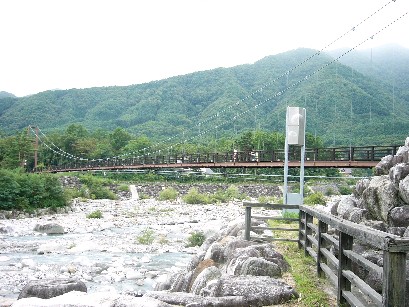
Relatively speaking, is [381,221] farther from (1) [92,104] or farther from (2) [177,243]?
(1) [92,104]

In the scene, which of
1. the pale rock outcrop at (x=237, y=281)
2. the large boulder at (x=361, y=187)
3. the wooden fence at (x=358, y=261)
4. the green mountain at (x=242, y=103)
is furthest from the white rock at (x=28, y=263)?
the green mountain at (x=242, y=103)

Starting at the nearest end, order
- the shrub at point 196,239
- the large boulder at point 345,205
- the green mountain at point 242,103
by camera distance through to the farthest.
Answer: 1. the large boulder at point 345,205
2. the shrub at point 196,239
3. the green mountain at point 242,103

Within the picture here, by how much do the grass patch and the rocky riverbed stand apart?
2689 millimetres

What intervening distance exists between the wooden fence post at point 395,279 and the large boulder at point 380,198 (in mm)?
3066

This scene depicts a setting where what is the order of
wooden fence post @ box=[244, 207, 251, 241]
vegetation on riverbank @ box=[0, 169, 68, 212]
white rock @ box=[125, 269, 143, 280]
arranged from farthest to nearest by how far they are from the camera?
1. vegetation on riverbank @ box=[0, 169, 68, 212]
2. white rock @ box=[125, 269, 143, 280]
3. wooden fence post @ box=[244, 207, 251, 241]

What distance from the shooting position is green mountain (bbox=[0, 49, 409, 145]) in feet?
196

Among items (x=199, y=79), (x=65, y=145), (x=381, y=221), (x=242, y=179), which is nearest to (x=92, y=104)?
(x=199, y=79)

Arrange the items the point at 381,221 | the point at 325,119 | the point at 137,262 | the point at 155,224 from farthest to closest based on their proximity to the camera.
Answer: the point at 325,119 < the point at 155,224 < the point at 137,262 < the point at 381,221

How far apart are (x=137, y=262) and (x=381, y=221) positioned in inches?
295

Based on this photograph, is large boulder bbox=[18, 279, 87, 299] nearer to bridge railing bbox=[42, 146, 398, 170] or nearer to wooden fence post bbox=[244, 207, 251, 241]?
wooden fence post bbox=[244, 207, 251, 241]

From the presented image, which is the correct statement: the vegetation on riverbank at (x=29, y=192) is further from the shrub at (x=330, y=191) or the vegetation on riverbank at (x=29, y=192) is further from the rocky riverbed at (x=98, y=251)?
the shrub at (x=330, y=191)

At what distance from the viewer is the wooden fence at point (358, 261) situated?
2912mm

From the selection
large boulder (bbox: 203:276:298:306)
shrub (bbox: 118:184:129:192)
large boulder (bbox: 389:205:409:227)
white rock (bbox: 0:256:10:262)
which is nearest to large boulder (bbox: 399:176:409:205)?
large boulder (bbox: 389:205:409:227)

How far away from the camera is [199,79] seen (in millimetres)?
108688
